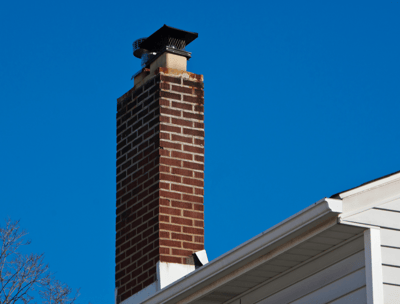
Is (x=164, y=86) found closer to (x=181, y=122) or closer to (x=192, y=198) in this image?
(x=181, y=122)

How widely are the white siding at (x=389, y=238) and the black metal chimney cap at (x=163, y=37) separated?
15.7ft

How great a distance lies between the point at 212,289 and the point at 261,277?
1.67 feet

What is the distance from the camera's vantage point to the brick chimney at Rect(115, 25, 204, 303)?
8328 millimetres

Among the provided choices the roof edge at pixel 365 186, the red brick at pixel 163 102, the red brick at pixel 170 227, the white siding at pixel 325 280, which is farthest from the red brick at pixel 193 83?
the roof edge at pixel 365 186

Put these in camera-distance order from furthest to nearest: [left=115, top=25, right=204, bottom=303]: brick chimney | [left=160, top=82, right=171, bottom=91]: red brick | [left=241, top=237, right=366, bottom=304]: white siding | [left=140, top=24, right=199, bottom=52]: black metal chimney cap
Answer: [left=140, top=24, right=199, bottom=52]: black metal chimney cap → [left=160, top=82, right=171, bottom=91]: red brick → [left=115, top=25, right=204, bottom=303]: brick chimney → [left=241, top=237, right=366, bottom=304]: white siding

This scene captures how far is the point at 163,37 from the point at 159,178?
6.73 ft

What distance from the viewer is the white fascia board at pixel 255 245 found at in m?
5.15

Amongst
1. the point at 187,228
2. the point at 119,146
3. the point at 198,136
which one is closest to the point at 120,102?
the point at 119,146

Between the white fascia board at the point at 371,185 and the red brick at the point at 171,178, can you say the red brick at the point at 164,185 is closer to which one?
the red brick at the point at 171,178

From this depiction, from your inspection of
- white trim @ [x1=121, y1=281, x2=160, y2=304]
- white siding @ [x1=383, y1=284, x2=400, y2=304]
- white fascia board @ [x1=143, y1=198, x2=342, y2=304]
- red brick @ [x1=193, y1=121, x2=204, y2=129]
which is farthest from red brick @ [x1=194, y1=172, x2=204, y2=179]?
white siding @ [x1=383, y1=284, x2=400, y2=304]

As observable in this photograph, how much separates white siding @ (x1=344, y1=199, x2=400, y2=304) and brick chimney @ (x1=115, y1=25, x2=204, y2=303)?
3236 millimetres

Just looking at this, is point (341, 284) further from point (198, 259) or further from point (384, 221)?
point (198, 259)

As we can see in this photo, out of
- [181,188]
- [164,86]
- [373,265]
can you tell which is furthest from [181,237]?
[373,265]

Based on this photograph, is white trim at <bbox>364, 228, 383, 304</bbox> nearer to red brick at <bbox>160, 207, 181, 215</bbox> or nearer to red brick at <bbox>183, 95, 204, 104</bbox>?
red brick at <bbox>160, 207, 181, 215</bbox>
